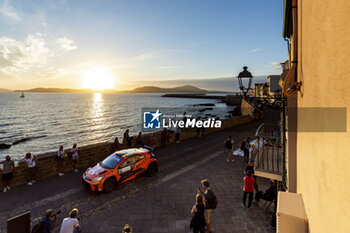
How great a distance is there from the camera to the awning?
239 inches

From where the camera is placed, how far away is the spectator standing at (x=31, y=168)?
8961 millimetres

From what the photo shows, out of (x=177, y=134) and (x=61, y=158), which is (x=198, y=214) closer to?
(x=61, y=158)

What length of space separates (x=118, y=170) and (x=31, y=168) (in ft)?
13.4

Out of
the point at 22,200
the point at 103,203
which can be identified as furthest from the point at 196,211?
the point at 22,200

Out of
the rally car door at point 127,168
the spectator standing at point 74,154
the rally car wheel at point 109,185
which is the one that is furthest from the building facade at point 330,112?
the spectator standing at point 74,154

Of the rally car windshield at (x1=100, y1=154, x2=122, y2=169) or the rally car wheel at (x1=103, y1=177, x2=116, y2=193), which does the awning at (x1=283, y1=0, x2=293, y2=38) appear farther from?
the rally car wheel at (x1=103, y1=177, x2=116, y2=193)

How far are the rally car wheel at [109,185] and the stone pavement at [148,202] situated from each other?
0.20 metres

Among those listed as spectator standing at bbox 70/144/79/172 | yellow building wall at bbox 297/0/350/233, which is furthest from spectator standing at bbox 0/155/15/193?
yellow building wall at bbox 297/0/350/233

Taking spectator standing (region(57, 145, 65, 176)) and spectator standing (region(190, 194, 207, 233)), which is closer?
spectator standing (region(190, 194, 207, 233))

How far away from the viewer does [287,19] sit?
6.83 metres

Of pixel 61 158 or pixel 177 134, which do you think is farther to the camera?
pixel 177 134

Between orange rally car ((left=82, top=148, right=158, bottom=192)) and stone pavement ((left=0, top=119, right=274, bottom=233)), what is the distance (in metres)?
0.39

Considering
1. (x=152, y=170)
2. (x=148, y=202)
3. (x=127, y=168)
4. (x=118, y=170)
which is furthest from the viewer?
(x=152, y=170)

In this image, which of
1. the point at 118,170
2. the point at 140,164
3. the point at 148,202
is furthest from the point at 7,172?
the point at 148,202
